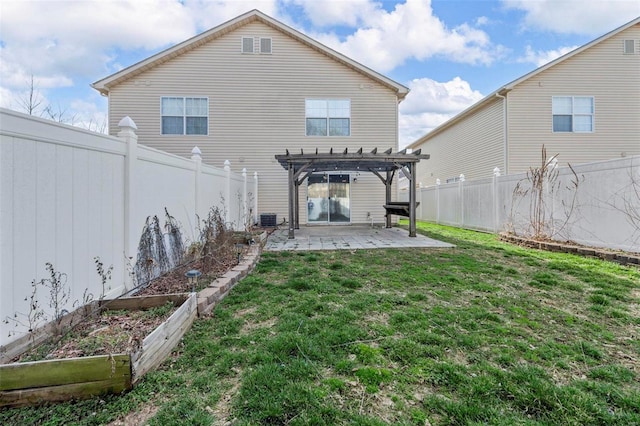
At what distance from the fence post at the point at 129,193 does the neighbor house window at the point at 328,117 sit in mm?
8644

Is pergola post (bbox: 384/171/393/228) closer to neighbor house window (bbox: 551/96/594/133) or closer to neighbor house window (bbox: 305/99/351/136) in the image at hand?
neighbor house window (bbox: 305/99/351/136)

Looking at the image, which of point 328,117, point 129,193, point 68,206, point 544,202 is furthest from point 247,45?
point 68,206

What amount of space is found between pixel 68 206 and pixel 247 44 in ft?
35.4

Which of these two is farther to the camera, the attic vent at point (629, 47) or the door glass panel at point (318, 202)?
the attic vent at point (629, 47)

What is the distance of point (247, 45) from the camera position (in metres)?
11.6

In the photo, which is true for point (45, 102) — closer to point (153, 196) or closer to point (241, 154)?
point (241, 154)

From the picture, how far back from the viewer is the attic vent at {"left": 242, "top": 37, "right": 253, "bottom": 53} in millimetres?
11570

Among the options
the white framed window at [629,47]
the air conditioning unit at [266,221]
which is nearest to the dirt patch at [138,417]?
the air conditioning unit at [266,221]

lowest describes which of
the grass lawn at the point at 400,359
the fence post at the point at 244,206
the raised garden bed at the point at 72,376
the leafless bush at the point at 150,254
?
the grass lawn at the point at 400,359

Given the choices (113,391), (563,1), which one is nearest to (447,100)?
(563,1)

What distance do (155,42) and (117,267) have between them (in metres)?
14.1

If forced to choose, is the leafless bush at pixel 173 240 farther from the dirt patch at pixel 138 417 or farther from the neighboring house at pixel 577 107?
the neighboring house at pixel 577 107

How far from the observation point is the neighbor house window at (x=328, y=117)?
38.7ft

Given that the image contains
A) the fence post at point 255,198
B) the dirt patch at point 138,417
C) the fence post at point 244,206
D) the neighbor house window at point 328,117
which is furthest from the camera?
the neighbor house window at point 328,117
